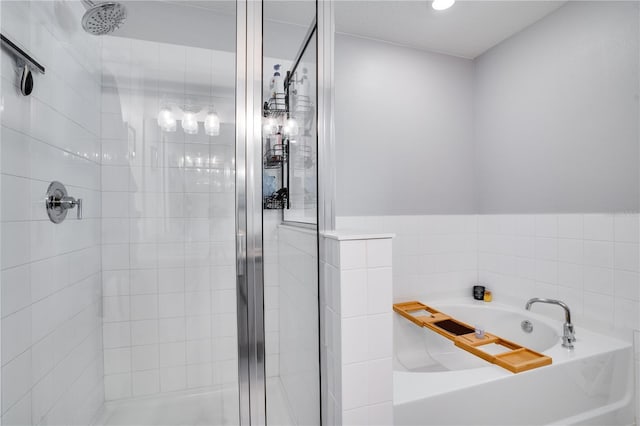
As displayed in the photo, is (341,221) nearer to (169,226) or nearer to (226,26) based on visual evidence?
(169,226)

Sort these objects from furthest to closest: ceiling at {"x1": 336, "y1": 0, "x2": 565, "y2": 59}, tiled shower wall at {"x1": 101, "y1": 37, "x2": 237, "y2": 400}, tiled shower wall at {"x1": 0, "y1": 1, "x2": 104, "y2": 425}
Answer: ceiling at {"x1": 336, "y1": 0, "x2": 565, "y2": 59}
tiled shower wall at {"x1": 101, "y1": 37, "x2": 237, "y2": 400}
tiled shower wall at {"x1": 0, "y1": 1, "x2": 104, "y2": 425}

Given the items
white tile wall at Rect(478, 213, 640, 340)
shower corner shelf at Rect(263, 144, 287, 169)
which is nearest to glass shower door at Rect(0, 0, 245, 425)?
shower corner shelf at Rect(263, 144, 287, 169)

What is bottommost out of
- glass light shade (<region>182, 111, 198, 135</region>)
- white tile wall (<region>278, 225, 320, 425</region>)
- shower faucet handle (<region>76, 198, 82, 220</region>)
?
white tile wall (<region>278, 225, 320, 425</region>)

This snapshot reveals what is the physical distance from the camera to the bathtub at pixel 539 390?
107 centimetres

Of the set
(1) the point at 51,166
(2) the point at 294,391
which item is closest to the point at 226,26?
(1) the point at 51,166

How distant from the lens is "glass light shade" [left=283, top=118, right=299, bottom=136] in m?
1.11

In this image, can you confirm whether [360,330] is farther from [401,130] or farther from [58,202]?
[401,130]

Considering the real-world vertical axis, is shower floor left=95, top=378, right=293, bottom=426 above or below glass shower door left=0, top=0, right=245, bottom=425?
below

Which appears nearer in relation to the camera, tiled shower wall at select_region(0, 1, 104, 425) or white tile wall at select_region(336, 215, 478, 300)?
tiled shower wall at select_region(0, 1, 104, 425)

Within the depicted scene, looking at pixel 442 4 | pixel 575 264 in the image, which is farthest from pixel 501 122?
pixel 575 264

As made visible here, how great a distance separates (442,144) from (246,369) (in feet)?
6.49

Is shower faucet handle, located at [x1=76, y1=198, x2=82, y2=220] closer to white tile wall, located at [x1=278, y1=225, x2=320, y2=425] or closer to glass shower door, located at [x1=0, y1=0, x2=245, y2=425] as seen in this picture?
glass shower door, located at [x1=0, y1=0, x2=245, y2=425]

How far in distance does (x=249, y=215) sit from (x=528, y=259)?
182 cm

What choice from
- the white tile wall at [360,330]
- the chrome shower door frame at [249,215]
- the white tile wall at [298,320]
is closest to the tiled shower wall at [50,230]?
the chrome shower door frame at [249,215]
